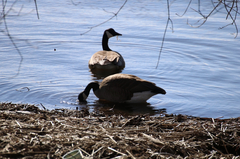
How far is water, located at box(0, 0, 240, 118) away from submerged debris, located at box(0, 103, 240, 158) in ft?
4.06

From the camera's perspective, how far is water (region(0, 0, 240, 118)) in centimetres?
776

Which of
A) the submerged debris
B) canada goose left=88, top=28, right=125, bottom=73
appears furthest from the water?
the submerged debris

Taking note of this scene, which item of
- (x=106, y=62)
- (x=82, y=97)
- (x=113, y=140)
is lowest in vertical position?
(x=82, y=97)

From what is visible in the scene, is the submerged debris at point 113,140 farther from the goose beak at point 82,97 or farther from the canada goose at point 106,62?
the canada goose at point 106,62

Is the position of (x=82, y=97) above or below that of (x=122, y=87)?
below

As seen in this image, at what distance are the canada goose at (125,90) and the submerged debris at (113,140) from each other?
104 inches

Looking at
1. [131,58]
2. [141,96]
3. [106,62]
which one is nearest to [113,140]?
[141,96]

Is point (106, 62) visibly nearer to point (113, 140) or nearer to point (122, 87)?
point (122, 87)

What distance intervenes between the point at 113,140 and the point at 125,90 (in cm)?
387

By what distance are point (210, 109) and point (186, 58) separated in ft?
14.5

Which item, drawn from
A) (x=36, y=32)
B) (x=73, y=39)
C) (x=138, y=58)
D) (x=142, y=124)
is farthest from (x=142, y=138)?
(x=36, y=32)

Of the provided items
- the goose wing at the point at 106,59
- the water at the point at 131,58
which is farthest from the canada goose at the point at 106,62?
the water at the point at 131,58

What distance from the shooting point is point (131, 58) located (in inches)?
469

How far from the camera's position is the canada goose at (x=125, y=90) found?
7.79 meters
